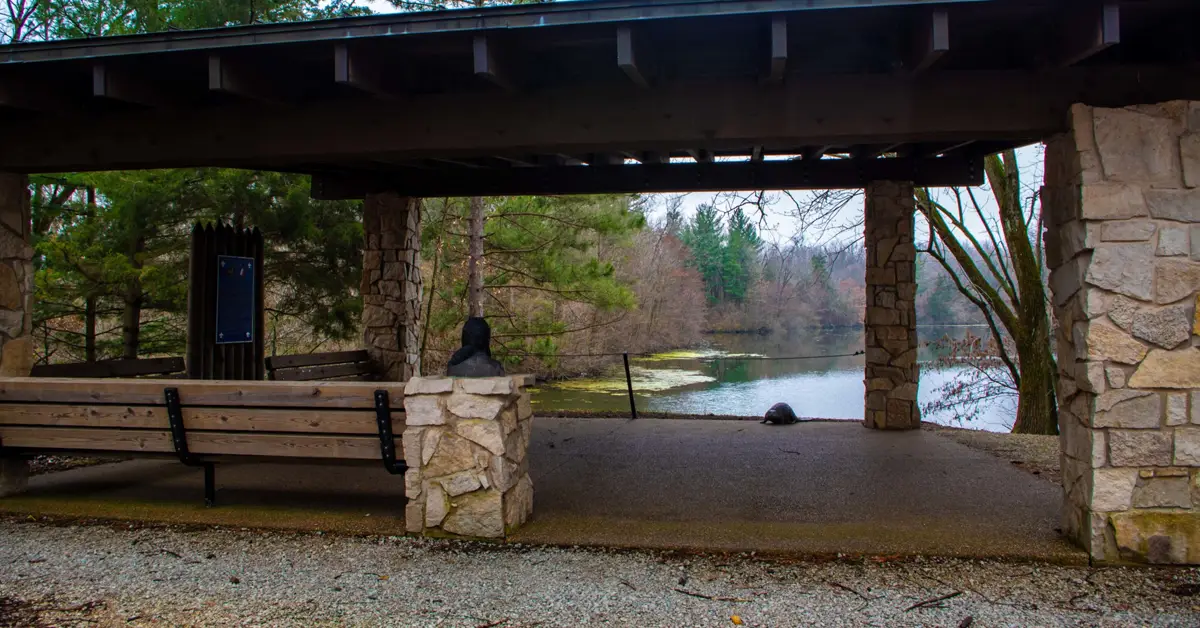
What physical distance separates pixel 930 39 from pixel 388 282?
19.7 ft

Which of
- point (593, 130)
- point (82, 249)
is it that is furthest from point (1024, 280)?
point (82, 249)

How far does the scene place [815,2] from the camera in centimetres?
Result: 337

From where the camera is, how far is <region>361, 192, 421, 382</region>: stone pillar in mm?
8000

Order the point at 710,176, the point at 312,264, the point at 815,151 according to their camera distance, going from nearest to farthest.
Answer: the point at 815,151 < the point at 710,176 < the point at 312,264

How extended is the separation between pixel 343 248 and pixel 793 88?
6.89 m

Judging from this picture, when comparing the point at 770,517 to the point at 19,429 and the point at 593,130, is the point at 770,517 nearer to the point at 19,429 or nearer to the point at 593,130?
the point at 593,130

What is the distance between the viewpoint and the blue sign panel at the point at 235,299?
6203mm

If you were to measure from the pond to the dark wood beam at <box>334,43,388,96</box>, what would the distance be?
22.3ft

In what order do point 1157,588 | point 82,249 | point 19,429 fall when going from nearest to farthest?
point 1157,588, point 19,429, point 82,249

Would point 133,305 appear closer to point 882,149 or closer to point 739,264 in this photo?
point 882,149

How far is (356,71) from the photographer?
3.94 metres

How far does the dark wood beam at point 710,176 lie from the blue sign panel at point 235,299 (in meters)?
2.15

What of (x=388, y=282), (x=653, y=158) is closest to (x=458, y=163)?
(x=388, y=282)

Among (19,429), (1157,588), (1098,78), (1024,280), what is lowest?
(1157,588)
